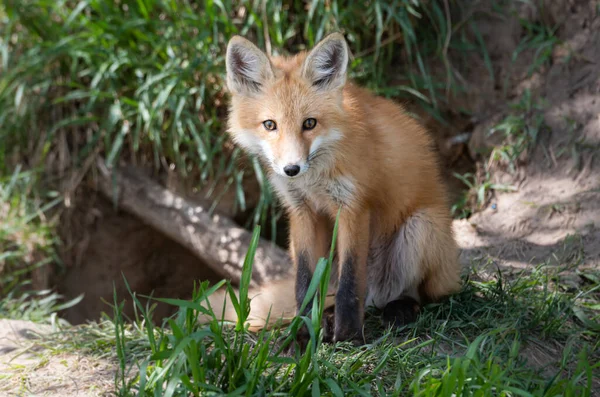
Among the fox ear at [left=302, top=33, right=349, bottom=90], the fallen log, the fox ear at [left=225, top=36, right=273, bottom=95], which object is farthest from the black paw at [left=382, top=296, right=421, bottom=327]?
the fallen log

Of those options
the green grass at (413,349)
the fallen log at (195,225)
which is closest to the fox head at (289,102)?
the green grass at (413,349)

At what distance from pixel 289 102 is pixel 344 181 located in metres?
0.40

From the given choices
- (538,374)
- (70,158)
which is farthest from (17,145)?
(538,374)

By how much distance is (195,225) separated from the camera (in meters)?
4.52

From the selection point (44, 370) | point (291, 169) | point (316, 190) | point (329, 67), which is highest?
point (329, 67)

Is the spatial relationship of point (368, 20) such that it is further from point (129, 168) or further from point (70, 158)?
point (70, 158)

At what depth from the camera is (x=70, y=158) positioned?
15.1 ft

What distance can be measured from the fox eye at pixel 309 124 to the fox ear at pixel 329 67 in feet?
0.61

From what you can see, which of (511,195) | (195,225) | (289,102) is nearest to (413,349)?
(289,102)

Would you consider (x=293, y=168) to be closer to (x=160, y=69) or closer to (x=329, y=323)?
(x=329, y=323)

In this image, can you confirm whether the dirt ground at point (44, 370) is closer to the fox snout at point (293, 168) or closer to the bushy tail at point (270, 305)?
the bushy tail at point (270, 305)

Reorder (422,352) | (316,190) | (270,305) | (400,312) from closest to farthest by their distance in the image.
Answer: (422,352) < (316,190) < (400,312) < (270,305)

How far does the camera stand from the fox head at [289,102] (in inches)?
97.6

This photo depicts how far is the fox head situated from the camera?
97.6 inches
